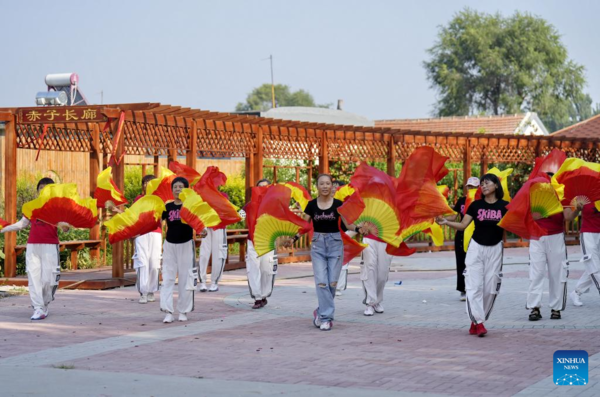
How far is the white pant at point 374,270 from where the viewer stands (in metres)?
12.3

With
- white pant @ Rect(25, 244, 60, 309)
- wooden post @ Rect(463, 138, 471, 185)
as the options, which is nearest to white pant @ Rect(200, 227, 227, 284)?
white pant @ Rect(25, 244, 60, 309)

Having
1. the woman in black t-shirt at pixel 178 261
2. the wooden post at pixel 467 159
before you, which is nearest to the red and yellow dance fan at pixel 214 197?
the woman in black t-shirt at pixel 178 261

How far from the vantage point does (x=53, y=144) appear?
1788 cm

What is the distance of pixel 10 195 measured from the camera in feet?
54.4

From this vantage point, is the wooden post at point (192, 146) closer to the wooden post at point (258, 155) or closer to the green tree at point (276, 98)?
the wooden post at point (258, 155)

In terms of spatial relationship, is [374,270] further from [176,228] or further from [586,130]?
[586,130]

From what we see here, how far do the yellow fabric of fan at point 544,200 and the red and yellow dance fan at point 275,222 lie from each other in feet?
8.69

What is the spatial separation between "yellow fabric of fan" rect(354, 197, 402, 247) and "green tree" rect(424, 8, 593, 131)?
6057 cm

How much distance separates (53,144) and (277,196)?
7934mm

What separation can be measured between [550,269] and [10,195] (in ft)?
31.4

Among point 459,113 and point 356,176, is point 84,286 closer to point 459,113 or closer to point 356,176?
point 356,176

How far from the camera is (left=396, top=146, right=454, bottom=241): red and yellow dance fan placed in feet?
36.4

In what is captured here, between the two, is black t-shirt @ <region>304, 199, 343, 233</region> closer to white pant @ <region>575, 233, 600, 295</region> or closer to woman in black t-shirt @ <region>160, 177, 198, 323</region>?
woman in black t-shirt @ <region>160, 177, 198, 323</region>

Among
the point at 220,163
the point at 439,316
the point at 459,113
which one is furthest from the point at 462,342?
the point at 459,113
